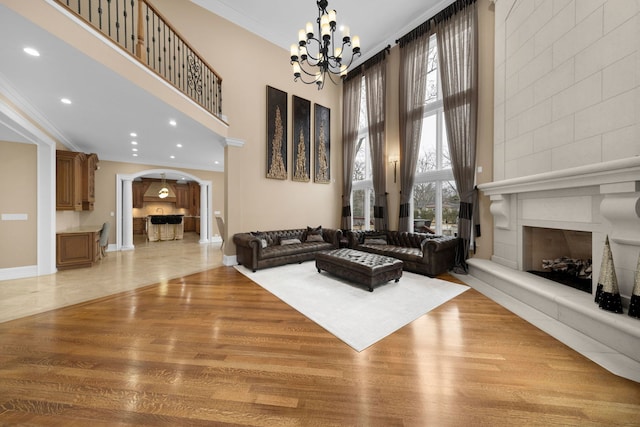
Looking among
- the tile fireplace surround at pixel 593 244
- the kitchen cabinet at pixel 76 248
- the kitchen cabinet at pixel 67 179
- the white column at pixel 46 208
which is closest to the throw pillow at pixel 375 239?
the tile fireplace surround at pixel 593 244

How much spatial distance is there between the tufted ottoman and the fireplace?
6.44 ft

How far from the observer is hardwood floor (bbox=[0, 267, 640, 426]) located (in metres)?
1.42

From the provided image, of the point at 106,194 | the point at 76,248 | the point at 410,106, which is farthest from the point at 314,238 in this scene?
the point at 106,194

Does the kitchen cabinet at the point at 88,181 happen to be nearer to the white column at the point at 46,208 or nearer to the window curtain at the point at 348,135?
the white column at the point at 46,208

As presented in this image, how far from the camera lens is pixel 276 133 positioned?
601 centimetres

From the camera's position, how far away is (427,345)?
2150 mm

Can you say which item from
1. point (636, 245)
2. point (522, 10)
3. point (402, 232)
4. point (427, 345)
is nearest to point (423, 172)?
point (402, 232)

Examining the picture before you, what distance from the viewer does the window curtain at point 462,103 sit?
4379mm

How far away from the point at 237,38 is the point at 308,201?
14.2 ft

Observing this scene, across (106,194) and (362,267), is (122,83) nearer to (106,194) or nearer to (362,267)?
(362,267)

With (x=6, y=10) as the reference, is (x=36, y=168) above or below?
below

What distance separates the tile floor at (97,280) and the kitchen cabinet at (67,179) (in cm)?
157

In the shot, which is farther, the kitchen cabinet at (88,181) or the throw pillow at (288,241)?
the kitchen cabinet at (88,181)

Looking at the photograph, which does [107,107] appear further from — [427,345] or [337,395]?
[427,345]
